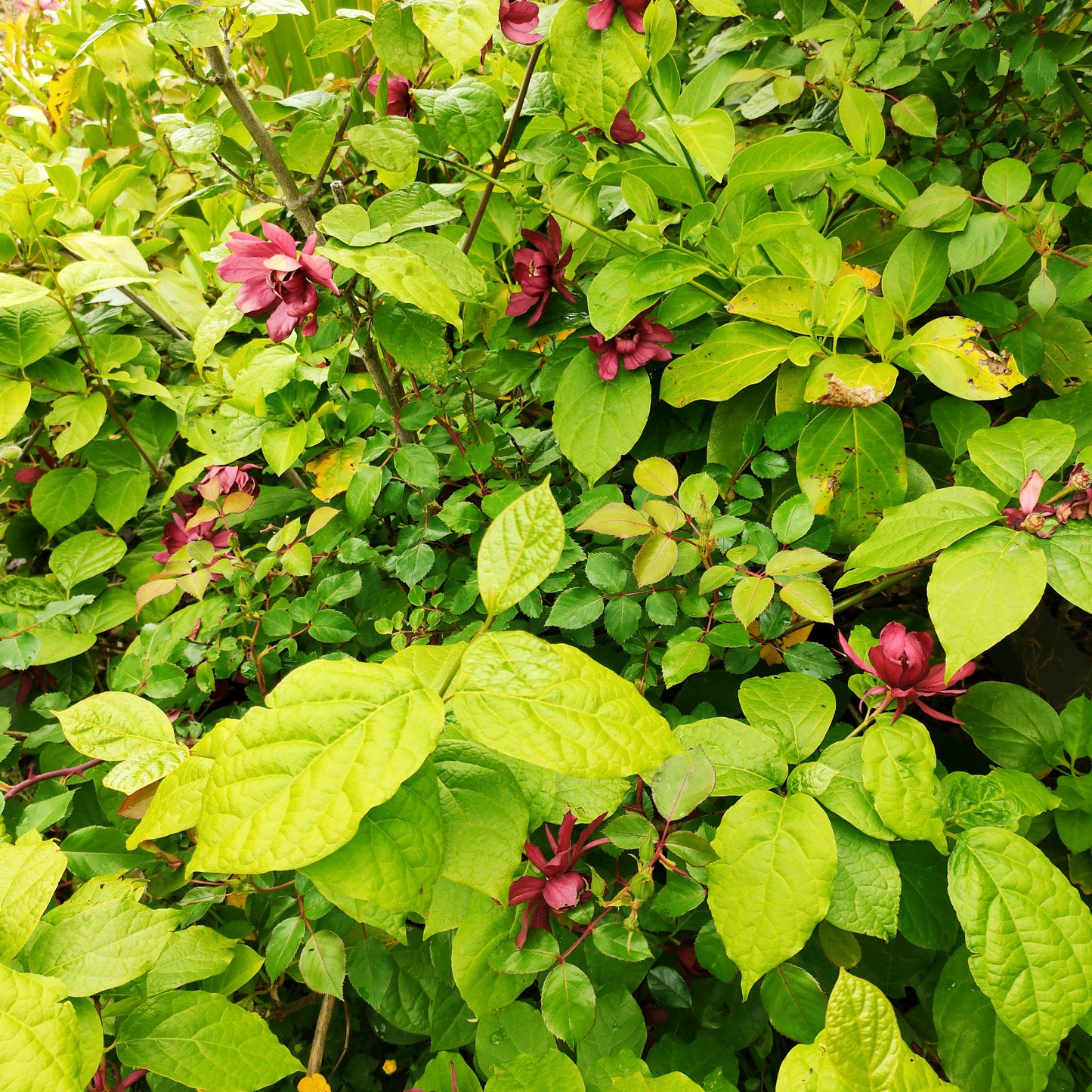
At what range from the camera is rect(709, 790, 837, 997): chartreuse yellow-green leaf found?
0.60 metres

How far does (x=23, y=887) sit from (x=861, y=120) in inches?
47.8

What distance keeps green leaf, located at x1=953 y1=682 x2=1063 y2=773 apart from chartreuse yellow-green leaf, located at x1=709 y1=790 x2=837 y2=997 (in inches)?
11.7

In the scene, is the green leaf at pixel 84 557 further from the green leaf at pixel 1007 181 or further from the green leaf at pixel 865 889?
the green leaf at pixel 1007 181

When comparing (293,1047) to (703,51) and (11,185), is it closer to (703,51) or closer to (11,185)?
(11,185)

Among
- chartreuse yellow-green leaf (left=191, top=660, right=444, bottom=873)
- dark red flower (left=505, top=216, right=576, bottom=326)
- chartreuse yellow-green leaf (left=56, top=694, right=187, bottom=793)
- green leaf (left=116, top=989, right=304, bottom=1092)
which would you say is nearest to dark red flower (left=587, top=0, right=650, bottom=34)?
dark red flower (left=505, top=216, right=576, bottom=326)

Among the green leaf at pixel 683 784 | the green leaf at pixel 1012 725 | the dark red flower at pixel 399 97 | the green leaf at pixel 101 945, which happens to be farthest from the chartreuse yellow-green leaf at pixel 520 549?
the dark red flower at pixel 399 97

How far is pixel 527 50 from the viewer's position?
1.29 m

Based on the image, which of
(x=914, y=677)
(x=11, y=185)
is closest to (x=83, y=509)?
(x=11, y=185)

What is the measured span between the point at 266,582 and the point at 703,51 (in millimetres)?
1311

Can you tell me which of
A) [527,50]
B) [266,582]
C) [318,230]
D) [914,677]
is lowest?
[266,582]

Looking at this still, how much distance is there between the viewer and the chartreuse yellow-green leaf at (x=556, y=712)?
1.48ft

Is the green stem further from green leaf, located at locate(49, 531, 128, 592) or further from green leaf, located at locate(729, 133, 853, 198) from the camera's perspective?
green leaf, located at locate(49, 531, 128, 592)

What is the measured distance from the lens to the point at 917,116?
1.06 metres

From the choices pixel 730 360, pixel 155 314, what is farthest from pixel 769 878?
pixel 155 314
